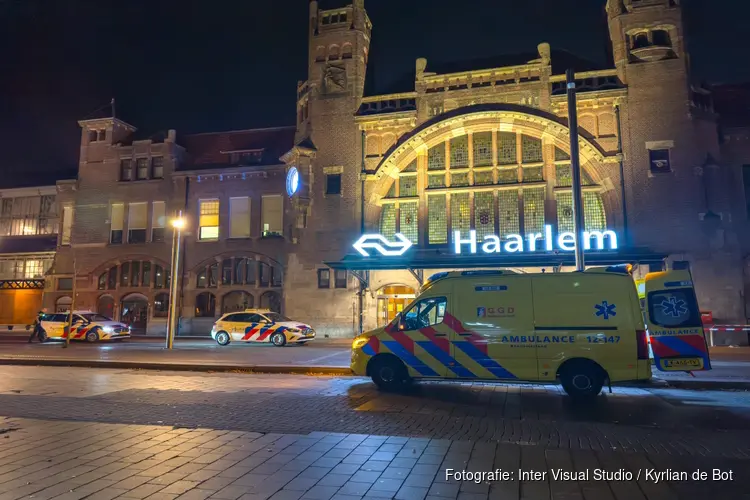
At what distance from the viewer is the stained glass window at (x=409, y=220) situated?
2559cm

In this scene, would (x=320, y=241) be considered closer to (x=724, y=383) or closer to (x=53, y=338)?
(x=53, y=338)

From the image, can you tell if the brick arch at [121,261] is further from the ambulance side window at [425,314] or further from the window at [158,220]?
the ambulance side window at [425,314]

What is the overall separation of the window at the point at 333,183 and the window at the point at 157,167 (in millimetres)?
11986

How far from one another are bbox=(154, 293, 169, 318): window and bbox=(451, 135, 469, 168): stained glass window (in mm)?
18990

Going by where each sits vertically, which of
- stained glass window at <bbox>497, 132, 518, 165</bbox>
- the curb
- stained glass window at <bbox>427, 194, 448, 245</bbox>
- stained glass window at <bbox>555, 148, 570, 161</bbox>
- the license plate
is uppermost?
stained glass window at <bbox>497, 132, 518, 165</bbox>

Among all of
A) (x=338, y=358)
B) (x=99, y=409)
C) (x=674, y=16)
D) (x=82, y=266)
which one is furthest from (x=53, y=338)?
(x=674, y=16)

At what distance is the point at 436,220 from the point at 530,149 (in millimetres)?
5891

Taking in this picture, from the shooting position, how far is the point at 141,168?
104 feet

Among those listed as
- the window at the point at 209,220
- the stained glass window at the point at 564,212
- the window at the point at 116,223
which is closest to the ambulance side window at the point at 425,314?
the stained glass window at the point at 564,212

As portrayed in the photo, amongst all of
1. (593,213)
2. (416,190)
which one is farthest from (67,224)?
(593,213)

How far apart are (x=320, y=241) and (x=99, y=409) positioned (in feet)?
59.8

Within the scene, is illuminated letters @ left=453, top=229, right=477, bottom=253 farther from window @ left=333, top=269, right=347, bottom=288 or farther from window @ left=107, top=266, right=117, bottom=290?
window @ left=107, top=266, right=117, bottom=290

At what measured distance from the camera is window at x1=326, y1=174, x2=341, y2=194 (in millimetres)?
26312

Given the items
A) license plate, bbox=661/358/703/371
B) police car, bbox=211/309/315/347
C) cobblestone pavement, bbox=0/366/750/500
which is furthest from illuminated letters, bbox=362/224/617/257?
cobblestone pavement, bbox=0/366/750/500
